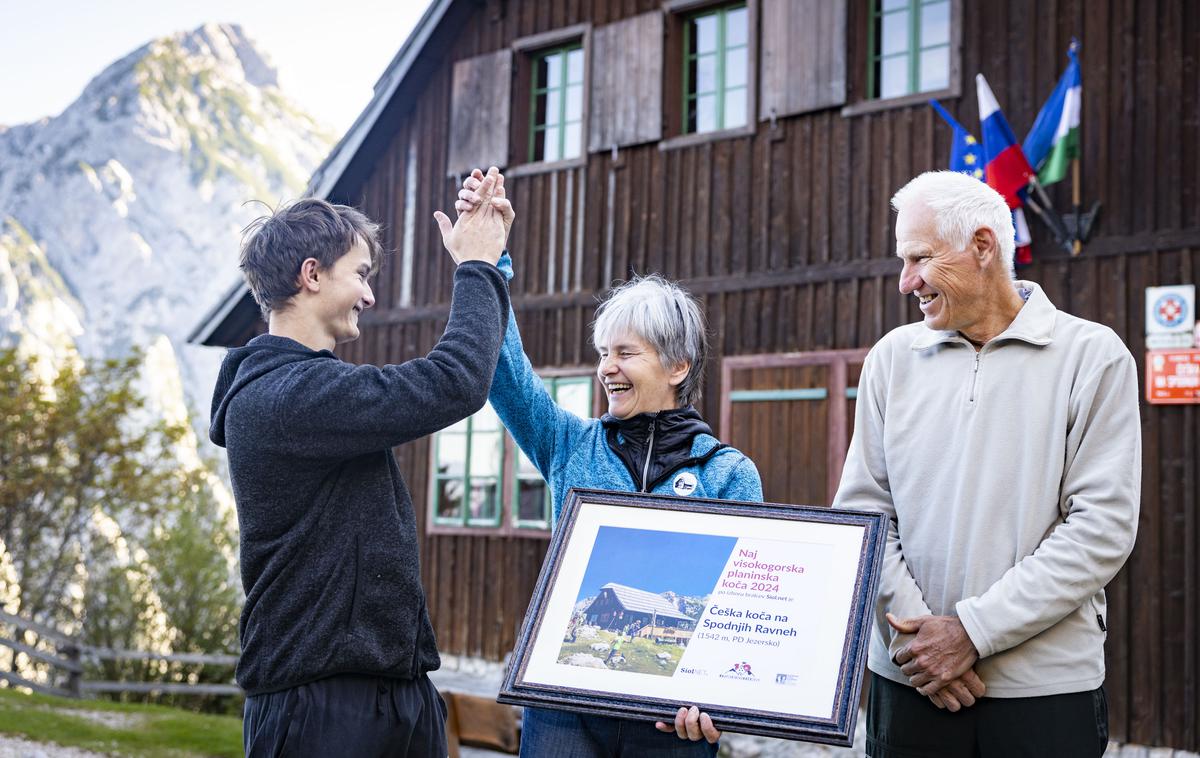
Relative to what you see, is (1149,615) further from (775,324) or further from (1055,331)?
(1055,331)

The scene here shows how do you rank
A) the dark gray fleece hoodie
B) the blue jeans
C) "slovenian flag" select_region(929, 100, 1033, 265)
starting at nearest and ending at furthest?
the dark gray fleece hoodie < the blue jeans < "slovenian flag" select_region(929, 100, 1033, 265)

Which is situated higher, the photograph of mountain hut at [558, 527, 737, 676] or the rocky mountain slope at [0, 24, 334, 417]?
the rocky mountain slope at [0, 24, 334, 417]

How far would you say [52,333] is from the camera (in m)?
64.2

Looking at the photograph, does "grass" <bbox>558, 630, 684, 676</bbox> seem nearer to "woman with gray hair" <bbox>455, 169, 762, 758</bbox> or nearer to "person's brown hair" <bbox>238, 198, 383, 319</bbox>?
"woman with gray hair" <bbox>455, 169, 762, 758</bbox>

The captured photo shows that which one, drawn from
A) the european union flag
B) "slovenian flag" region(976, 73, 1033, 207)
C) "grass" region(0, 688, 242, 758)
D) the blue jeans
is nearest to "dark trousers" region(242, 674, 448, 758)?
the blue jeans

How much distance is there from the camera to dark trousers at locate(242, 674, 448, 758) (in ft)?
7.76


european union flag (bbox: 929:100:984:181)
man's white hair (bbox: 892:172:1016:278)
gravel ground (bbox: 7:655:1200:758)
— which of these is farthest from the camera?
european union flag (bbox: 929:100:984:181)

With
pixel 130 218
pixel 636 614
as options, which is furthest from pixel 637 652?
pixel 130 218

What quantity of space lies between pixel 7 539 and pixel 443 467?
760 cm

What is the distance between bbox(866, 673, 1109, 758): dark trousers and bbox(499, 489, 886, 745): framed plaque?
394 mm

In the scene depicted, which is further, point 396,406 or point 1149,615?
point 1149,615

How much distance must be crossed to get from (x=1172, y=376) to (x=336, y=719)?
249 inches

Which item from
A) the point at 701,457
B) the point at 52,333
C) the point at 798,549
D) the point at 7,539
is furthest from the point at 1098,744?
the point at 52,333

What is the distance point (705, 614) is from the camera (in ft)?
8.63
